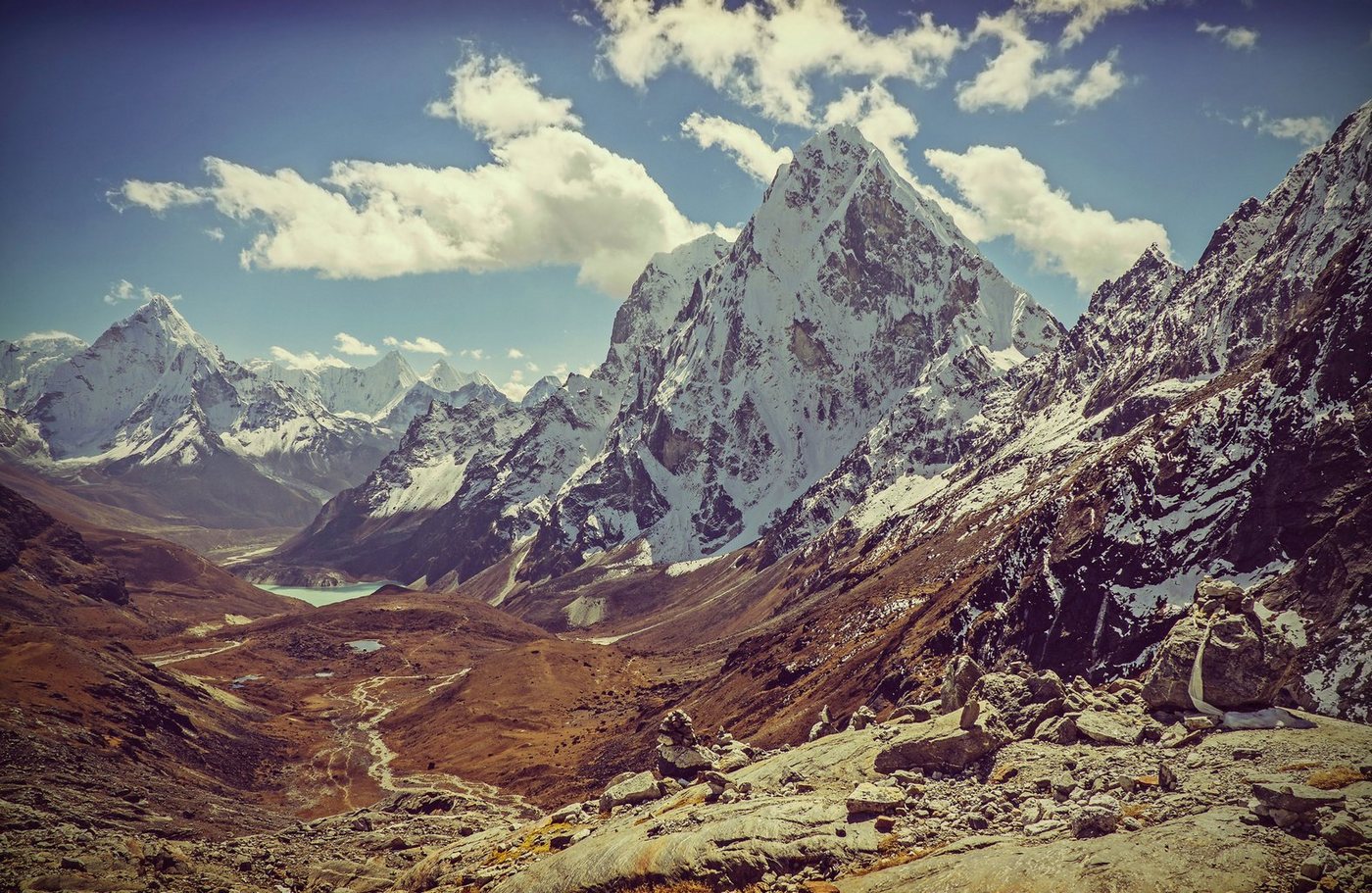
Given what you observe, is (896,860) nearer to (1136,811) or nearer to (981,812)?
(981,812)

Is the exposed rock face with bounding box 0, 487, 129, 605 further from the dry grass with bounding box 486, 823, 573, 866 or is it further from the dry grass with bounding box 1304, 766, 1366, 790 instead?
the dry grass with bounding box 1304, 766, 1366, 790

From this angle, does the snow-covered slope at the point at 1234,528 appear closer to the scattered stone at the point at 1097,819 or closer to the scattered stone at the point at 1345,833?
the scattered stone at the point at 1345,833

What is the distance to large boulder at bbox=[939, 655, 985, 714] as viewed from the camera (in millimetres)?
36094

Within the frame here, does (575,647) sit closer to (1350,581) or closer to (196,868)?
(196,868)

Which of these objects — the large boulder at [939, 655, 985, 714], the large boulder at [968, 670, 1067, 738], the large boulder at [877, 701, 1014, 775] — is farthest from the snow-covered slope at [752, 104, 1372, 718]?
the large boulder at [877, 701, 1014, 775]


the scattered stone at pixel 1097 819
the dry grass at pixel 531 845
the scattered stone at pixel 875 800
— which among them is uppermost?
the scattered stone at pixel 875 800

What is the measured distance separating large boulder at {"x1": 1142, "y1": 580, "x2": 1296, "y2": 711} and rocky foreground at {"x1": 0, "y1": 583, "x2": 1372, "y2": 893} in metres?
0.07

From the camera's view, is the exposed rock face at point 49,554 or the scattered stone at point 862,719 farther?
the exposed rock face at point 49,554

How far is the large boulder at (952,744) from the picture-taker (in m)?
29.2

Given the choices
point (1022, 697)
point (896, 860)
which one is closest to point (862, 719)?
point (1022, 697)

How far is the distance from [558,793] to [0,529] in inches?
6004

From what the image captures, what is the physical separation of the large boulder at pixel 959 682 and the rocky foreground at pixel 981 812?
0.12 meters

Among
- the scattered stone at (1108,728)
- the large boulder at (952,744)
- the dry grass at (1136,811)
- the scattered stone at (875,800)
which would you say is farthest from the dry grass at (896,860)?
the scattered stone at (1108,728)

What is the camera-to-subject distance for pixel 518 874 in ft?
106
